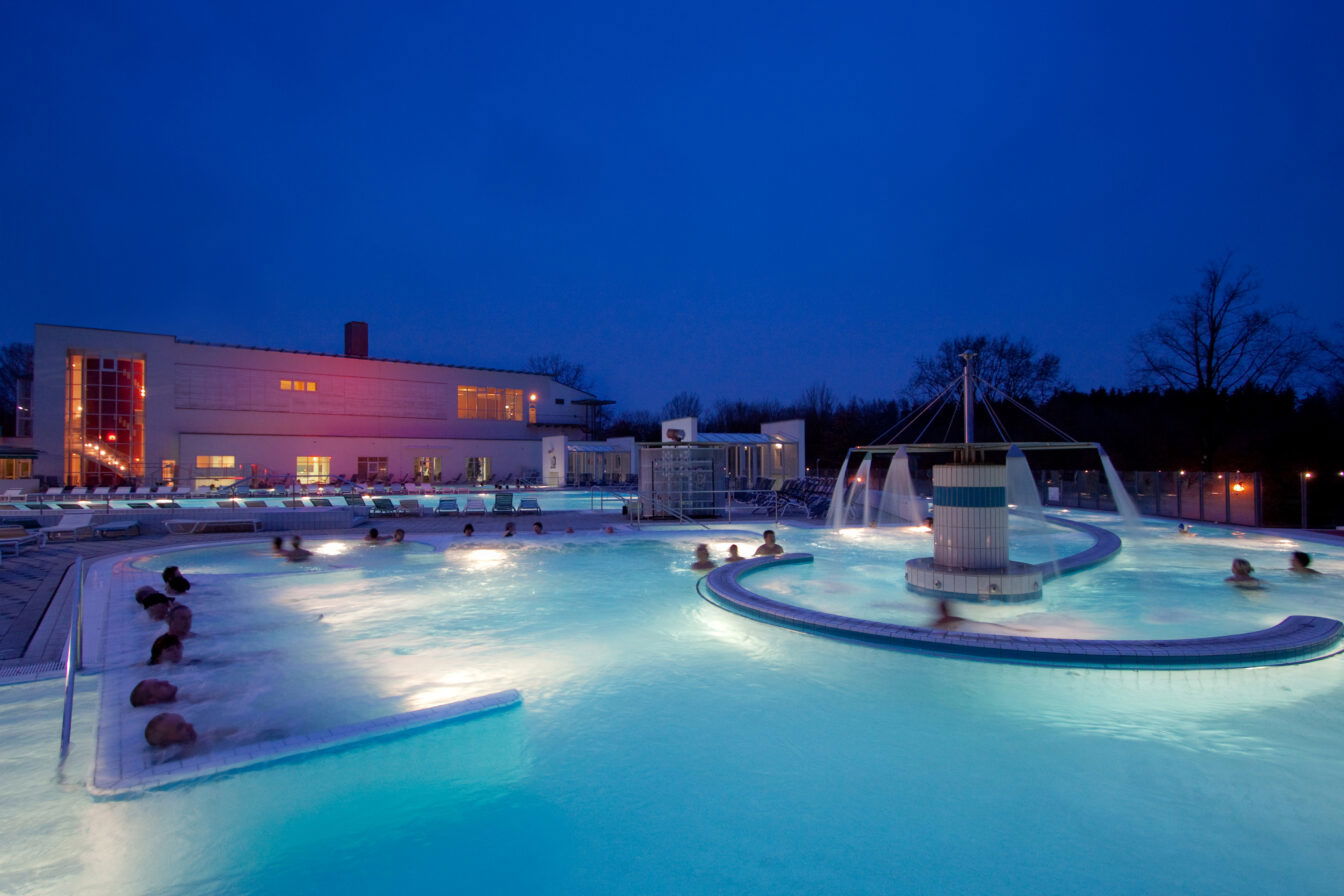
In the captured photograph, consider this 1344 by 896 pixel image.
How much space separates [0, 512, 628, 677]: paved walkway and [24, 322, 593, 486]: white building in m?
17.2

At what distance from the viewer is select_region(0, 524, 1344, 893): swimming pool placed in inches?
126

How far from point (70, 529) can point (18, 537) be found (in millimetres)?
1787

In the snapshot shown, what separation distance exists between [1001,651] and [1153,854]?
2647mm

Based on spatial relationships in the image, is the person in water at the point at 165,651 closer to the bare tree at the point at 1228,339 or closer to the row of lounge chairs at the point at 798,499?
the row of lounge chairs at the point at 798,499

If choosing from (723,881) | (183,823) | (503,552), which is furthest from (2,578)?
(723,881)

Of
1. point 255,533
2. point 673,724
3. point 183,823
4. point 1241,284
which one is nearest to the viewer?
point 183,823

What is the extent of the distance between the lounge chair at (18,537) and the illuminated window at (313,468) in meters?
19.7

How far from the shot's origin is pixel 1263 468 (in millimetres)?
20266

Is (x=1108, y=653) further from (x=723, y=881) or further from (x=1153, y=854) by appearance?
(x=723, y=881)

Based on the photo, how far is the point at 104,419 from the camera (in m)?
28.7

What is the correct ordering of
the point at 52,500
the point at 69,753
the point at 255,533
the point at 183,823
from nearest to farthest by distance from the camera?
the point at 183,823
the point at 69,753
the point at 255,533
the point at 52,500

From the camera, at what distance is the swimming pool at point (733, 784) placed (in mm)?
3193

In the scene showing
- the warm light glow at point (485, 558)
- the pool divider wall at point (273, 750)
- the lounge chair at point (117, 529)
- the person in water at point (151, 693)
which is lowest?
the pool divider wall at point (273, 750)

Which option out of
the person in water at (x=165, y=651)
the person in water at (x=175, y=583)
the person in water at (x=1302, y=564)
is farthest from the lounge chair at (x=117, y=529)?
the person in water at (x=1302, y=564)
